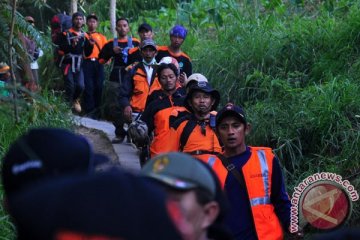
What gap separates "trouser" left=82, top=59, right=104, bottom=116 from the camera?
13.6 meters

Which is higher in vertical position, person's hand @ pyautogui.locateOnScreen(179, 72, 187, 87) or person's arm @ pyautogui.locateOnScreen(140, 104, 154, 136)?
person's hand @ pyautogui.locateOnScreen(179, 72, 187, 87)

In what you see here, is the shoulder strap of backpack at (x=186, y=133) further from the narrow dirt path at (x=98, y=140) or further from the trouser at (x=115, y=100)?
the trouser at (x=115, y=100)

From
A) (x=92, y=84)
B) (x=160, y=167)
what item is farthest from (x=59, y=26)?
(x=160, y=167)

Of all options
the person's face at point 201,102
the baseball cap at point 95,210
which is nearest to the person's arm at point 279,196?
the person's face at point 201,102

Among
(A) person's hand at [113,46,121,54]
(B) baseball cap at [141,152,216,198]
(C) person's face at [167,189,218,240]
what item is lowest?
(A) person's hand at [113,46,121,54]

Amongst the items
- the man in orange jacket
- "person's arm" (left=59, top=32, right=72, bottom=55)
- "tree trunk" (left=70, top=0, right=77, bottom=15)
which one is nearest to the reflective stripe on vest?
the man in orange jacket

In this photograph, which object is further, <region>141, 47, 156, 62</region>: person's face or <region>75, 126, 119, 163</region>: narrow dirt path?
<region>75, 126, 119, 163</region>: narrow dirt path

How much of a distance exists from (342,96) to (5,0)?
11.9 ft

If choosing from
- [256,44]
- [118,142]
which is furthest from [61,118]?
[256,44]

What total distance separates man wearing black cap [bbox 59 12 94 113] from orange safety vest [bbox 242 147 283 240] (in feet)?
27.9

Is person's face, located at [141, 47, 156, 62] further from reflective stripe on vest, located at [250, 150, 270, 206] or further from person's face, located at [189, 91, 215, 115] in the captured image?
reflective stripe on vest, located at [250, 150, 270, 206]

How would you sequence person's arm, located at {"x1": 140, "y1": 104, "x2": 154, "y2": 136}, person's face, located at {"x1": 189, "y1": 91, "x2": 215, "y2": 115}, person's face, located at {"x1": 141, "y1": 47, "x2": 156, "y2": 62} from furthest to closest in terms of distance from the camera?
person's face, located at {"x1": 141, "y1": 47, "x2": 156, "y2": 62} < person's arm, located at {"x1": 140, "y1": 104, "x2": 154, "y2": 136} < person's face, located at {"x1": 189, "y1": 91, "x2": 215, "y2": 115}

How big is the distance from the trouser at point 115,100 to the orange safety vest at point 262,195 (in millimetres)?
5407

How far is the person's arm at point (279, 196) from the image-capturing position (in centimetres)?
511
